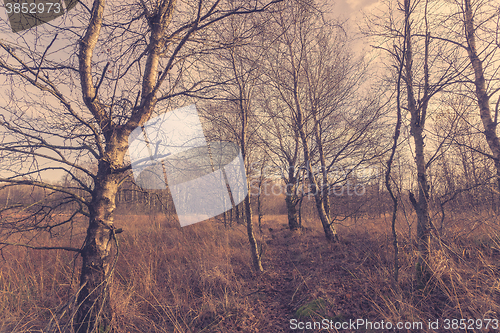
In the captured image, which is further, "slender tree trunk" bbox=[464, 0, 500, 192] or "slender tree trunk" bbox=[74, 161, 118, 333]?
"slender tree trunk" bbox=[464, 0, 500, 192]

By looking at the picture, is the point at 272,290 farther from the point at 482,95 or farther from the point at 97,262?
the point at 482,95

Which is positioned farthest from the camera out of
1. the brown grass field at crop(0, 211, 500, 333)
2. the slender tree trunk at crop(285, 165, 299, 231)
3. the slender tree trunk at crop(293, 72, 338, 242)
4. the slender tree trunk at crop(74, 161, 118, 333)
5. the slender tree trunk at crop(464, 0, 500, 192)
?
the slender tree trunk at crop(285, 165, 299, 231)

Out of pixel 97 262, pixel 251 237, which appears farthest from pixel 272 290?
pixel 97 262

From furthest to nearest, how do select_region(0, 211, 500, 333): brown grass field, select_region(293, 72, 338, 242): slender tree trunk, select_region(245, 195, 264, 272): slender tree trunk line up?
1. select_region(293, 72, 338, 242): slender tree trunk
2. select_region(245, 195, 264, 272): slender tree trunk
3. select_region(0, 211, 500, 333): brown grass field

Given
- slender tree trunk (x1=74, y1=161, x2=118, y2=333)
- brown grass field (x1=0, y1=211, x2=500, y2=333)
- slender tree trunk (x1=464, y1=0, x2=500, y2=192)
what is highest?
slender tree trunk (x1=464, y1=0, x2=500, y2=192)

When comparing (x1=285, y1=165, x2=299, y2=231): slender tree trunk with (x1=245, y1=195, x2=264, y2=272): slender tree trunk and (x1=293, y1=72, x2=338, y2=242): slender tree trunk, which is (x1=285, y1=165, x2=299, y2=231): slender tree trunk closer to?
(x1=293, y1=72, x2=338, y2=242): slender tree trunk

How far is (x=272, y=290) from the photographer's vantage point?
12.4 ft

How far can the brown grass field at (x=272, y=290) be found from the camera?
246 cm

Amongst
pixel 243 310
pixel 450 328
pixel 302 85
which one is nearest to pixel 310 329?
pixel 243 310

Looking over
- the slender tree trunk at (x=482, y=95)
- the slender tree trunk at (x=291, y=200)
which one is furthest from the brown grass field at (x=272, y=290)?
the slender tree trunk at (x=291, y=200)

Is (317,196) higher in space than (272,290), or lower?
higher

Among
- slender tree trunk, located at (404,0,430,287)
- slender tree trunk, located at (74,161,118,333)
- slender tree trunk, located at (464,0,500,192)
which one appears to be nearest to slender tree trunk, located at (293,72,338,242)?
slender tree trunk, located at (404,0,430,287)

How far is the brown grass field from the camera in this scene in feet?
8.05

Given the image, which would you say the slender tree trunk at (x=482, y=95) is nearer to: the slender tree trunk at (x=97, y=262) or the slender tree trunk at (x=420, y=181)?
the slender tree trunk at (x=420, y=181)
